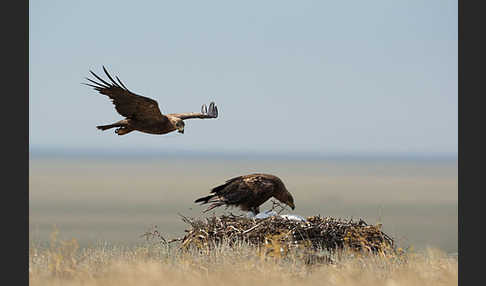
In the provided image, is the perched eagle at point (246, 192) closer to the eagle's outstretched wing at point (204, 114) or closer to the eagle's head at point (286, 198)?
the eagle's head at point (286, 198)

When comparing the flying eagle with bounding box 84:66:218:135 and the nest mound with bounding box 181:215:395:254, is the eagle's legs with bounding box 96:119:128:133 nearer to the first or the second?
the flying eagle with bounding box 84:66:218:135

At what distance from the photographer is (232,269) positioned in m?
8.71

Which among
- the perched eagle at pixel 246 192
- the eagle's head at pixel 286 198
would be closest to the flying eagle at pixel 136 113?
the perched eagle at pixel 246 192

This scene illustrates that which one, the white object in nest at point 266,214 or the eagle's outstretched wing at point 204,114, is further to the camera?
the eagle's outstretched wing at point 204,114

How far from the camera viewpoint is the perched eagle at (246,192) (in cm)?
1124

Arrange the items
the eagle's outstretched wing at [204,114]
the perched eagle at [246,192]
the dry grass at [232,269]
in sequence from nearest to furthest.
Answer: the dry grass at [232,269] < the perched eagle at [246,192] < the eagle's outstretched wing at [204,114]

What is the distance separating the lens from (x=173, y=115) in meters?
11.4

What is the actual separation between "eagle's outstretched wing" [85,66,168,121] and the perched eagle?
62.9 inches

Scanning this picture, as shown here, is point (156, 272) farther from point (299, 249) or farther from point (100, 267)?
point (299, 249)

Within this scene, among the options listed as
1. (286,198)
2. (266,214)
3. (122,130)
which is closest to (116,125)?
(122,130)

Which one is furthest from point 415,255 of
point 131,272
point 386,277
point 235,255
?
point 131,272

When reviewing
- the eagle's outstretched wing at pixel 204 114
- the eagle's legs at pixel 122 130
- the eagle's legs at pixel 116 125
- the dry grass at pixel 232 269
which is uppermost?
the eagle's outstretched wing at pixel 204 114

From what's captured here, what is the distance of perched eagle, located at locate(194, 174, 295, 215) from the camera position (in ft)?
36.9

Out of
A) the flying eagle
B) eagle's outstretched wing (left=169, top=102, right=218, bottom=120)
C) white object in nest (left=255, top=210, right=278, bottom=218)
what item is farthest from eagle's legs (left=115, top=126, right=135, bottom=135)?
white object in nest (left=255, top=210, right=278, bottom=218)
